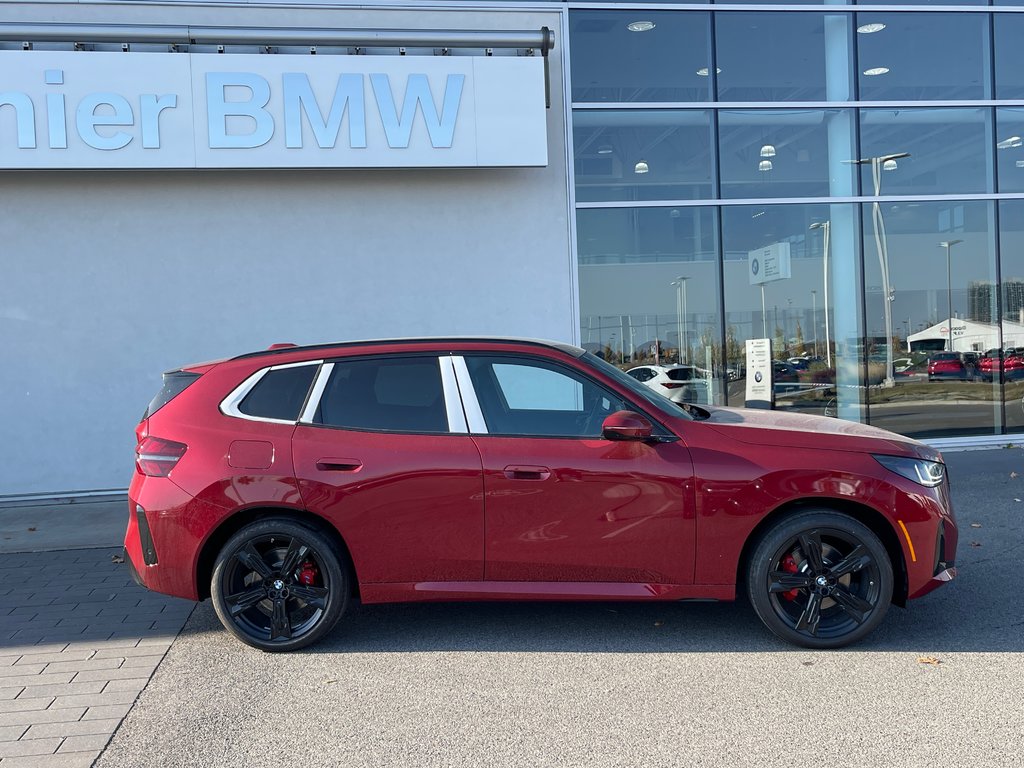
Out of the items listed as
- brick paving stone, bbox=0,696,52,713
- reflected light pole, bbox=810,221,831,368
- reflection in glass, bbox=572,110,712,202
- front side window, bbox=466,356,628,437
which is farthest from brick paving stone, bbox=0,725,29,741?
reflected light pole, bbox=810,221,831,368

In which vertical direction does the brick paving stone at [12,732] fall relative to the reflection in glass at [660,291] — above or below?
below

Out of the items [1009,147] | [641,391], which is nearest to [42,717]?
[641,391]

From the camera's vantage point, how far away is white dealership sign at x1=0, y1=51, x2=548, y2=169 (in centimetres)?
907

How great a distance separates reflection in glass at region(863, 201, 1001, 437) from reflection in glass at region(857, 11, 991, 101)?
5.06ft

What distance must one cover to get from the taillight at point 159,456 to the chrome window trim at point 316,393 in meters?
0.67

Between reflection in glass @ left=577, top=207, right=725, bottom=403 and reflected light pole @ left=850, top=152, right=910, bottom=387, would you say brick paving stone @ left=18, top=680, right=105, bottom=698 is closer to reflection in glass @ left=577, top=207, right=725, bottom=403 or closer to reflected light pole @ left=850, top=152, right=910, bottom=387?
reflection in glass @ left=577, top=207, right=725, bottom=403

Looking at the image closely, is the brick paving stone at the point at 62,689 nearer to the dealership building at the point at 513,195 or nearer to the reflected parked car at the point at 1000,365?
the dealership building at the point at 513,195

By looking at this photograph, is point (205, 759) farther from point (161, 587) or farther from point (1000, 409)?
point (1000, 409)

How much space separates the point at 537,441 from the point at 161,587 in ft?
7.35

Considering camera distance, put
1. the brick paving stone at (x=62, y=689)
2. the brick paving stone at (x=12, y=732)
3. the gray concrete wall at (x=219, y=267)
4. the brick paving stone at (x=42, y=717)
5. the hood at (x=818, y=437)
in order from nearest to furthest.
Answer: the brick paving stone at (x=12, y=732) → the brick paving stone at (x=42, y=717) → the brick paving stone at (x=62, y=689) → the hood at (x=818, y=437) → the gray concrete wall at (x=219, y=267)

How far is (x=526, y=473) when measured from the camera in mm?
4645

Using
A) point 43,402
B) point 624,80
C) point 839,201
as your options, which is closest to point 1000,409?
Result: point 839,201

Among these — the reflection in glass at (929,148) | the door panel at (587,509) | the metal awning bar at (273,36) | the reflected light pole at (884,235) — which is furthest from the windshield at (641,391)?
the reflection in glass at (929,148)

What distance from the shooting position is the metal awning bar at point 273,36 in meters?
9.13
